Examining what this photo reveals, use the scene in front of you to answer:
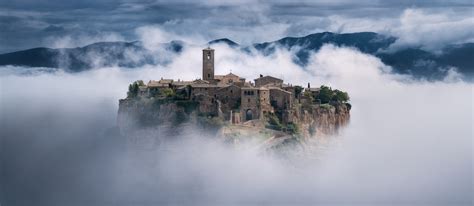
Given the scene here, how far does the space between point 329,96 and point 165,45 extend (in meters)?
4.44

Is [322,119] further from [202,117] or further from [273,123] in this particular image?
[202,117]

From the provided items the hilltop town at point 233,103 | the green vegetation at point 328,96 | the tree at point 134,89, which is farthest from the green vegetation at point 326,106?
the tree at point 134,89

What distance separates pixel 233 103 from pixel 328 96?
273cm

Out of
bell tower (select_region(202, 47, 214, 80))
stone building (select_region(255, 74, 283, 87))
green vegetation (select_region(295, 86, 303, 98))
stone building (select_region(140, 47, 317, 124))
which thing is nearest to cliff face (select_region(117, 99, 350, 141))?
stone building (select_region(140, 47, 317, 124))

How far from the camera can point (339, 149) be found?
104 feet

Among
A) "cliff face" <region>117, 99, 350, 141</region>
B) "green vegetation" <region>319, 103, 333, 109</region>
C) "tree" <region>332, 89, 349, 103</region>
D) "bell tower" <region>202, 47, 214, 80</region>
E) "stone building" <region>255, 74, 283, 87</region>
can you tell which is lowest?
"cliff face" <region>117, 99, 350, 141</region>

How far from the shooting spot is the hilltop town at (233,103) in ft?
98.7

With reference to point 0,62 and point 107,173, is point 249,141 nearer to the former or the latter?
point 107,173

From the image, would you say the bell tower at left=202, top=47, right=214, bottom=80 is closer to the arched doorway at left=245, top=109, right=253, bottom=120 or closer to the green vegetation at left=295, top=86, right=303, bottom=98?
the arched doorway at left=245, top=109, right=253, bottom=120

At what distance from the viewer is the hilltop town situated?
30.1 meters

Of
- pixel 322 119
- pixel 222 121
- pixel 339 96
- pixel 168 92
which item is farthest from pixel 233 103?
pixel 339 96

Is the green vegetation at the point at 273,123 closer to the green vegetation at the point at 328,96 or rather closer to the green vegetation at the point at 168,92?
the green vegetation at the point at 328,96

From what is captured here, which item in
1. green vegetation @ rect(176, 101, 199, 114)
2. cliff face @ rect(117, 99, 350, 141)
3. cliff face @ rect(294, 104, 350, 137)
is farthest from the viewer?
cliff face @ rect(294, 104, 350, 137)

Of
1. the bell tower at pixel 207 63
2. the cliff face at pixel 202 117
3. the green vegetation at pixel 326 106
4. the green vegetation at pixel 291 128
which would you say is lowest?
the green vegetation at pixel 291 128
